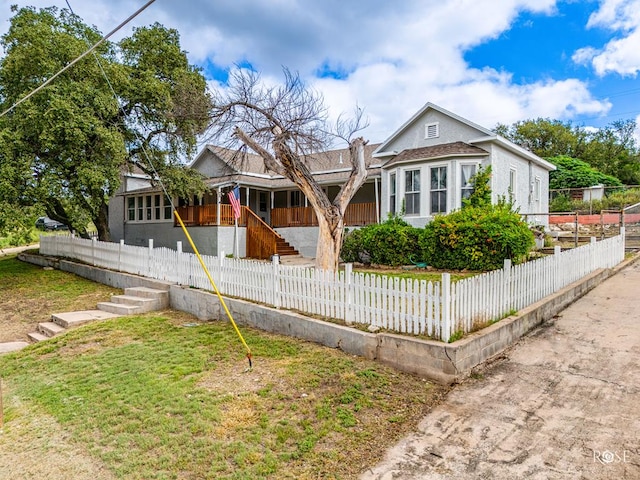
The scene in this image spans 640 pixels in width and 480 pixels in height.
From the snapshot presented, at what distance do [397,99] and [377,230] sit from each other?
10.5 m

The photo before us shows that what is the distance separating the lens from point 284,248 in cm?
1817

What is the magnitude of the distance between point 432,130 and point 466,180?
2.67 m

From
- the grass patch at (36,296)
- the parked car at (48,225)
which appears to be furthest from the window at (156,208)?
the parked car at (48,225)

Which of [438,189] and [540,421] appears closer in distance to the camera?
[540,421]

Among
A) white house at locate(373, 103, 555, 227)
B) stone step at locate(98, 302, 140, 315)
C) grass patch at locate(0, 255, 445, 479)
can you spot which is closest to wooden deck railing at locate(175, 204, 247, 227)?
white house at locate(373, 103, 555, 227)

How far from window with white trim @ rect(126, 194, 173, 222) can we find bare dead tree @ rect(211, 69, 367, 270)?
9.05 meters

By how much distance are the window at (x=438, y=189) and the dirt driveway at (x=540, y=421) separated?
8.89 meters

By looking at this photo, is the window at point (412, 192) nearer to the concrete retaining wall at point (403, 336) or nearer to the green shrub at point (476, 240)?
the green shrub at point (476, 240)

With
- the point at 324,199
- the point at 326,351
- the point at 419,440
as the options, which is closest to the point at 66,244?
the point at 324,199

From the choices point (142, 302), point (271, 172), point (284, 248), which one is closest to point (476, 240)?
point (284, 248)

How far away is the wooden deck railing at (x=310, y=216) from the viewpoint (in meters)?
18.0

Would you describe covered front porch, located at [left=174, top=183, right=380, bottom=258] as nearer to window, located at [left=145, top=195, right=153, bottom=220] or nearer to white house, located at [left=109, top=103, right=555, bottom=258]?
white house, located at [left=109, top=103, right=555, bottom=258]

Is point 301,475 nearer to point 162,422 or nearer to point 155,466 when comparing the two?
point 155,466

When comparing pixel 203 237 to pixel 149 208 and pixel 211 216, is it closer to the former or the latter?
pixel 211 216
